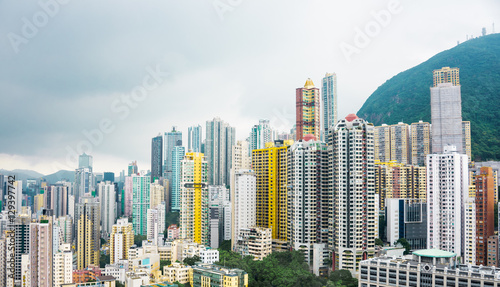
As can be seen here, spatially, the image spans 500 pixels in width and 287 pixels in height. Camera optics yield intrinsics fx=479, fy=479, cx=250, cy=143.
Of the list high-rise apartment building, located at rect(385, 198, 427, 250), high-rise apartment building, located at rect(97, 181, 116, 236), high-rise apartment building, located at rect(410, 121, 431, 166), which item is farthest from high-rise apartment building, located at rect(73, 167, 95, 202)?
high-rise apartment building, located at rect(410, 121, 431, 166)

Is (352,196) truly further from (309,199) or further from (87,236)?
(87,236)

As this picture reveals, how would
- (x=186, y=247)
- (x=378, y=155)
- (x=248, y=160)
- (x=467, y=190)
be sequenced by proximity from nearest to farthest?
(x=467, y=190) < (x=186, y=247) < (x=248, y=160) < (x=378, y=155)

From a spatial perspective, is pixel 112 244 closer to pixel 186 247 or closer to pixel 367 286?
pixel 186 247

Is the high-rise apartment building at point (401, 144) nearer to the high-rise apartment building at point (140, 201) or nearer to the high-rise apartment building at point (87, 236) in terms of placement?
the high-rise apartment building at point (140, 201)

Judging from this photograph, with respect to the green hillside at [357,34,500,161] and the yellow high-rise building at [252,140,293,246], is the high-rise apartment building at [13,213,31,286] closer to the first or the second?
the yellow high-rise building at [252,140,293,246]

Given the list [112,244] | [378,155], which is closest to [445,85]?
[378,155]

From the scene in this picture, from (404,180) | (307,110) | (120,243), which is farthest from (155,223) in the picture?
(404,180)

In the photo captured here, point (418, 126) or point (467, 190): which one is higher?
point (418, 126)
